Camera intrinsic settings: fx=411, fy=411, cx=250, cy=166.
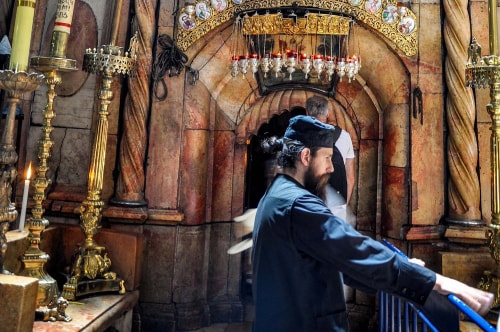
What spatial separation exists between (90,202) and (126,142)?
1.08 m

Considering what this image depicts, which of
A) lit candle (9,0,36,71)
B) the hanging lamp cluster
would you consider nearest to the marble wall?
the hanging lamp cluster

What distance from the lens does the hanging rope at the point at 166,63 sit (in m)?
5.07

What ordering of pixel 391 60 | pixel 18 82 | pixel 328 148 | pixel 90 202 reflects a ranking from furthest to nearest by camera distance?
pixel 391 60
pixel 90 202
pixel 18 82
pixel 328 148

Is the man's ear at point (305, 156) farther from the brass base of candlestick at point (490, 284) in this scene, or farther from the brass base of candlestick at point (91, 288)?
the brass base of candlestick at point (91, 288)

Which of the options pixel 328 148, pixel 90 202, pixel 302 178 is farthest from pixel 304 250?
pixel 90 202

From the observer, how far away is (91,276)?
4.10 m

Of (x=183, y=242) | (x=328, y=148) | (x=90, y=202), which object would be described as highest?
(x=328, y=148)

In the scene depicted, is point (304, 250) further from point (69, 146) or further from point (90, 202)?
point (69, 146)

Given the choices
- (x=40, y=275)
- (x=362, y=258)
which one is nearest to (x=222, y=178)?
(x=40, y=275)

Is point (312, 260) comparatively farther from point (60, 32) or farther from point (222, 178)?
point (222, 178)

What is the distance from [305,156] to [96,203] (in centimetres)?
266

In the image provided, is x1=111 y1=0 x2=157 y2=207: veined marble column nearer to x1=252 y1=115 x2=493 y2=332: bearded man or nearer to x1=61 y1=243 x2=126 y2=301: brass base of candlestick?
x1=61 y1=243 x2=126 y2=301: brass base of candlestick

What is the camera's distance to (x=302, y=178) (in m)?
2.27

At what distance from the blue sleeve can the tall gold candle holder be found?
285cm
